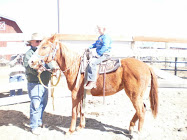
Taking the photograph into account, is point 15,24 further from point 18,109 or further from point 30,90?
point 30,90

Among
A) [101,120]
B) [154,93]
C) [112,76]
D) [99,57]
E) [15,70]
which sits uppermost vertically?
[99,57]

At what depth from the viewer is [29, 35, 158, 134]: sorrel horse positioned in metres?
3.49

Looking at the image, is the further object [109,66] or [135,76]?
[109,66]

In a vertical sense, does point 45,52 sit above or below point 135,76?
above

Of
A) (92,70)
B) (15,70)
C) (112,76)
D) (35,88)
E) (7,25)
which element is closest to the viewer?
(92,70)

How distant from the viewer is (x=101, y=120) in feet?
15.1

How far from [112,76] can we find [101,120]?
58.3 inches

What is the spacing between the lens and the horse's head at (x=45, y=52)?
3373 millimetres

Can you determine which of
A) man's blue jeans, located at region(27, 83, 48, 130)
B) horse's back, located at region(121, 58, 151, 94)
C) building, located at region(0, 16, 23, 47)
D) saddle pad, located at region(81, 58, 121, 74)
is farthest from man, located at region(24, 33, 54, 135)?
building, located at region(0, 16, 23, 47)

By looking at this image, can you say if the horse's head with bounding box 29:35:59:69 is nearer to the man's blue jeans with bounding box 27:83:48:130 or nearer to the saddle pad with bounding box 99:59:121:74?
the man's blue jeans with bounding box 27:83:48:130

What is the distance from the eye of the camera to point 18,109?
17.4ft

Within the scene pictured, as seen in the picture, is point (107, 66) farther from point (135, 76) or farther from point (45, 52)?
point (45, 52)

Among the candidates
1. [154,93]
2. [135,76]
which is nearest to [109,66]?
[135,76]

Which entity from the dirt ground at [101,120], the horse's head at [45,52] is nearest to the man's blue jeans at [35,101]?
the dirt ground at [101,120]
